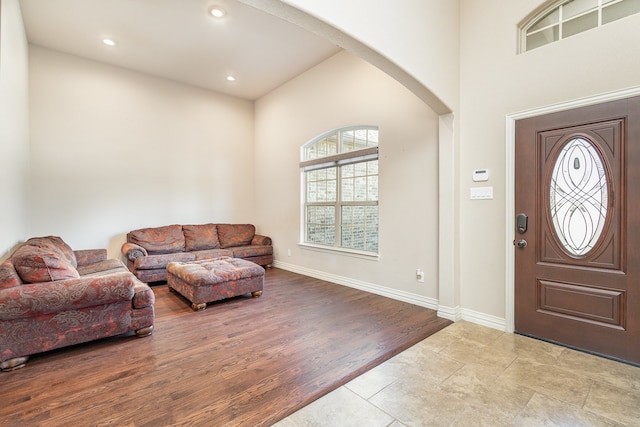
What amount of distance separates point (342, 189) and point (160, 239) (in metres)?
3.22

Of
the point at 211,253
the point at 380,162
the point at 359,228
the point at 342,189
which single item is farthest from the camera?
the point at 211,253

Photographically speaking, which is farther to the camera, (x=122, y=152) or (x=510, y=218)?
(x=122, y=152)

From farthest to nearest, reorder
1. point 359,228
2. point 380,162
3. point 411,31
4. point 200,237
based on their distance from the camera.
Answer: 1. point 200,237
2. point 359,228
3. point 380,162
4. point 411,31

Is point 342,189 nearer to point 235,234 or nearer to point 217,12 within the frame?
point 235,234

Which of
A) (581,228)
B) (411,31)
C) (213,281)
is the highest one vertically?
(411,31)

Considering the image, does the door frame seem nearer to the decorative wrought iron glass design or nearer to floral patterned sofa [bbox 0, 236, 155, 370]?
the decorative wrought iron glass design

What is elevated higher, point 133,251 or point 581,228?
point 581,228

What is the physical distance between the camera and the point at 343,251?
4543mm

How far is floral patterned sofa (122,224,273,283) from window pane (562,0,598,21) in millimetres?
5077

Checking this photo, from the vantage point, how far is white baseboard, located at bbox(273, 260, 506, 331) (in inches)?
118

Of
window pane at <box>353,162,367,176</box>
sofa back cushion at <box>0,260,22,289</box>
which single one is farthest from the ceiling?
sofa back cushion at <box>0,260,22,289</box>

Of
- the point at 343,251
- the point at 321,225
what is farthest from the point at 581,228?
the point at 321,225

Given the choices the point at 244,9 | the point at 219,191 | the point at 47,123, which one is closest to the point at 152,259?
the point at 219,191

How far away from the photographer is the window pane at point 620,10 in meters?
2.30
